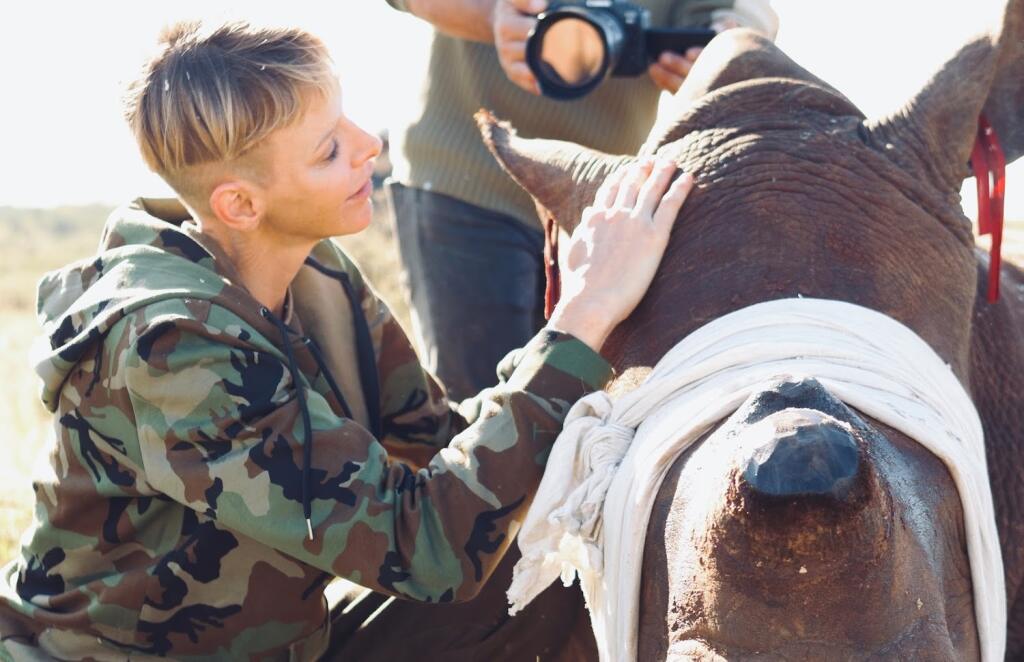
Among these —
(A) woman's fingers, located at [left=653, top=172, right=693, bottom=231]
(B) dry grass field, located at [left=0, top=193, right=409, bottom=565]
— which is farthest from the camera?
(B) dry grass field, located at [left=0, top=193, right=409, bottom=565]

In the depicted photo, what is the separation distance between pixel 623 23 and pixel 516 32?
0.94 ft

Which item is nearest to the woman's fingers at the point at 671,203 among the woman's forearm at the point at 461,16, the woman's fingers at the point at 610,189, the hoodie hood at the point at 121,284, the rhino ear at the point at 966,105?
the woman's fingers at the point at 610,189

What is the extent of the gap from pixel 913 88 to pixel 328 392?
1449mm

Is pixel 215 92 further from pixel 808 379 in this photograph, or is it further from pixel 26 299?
pixel 26 299

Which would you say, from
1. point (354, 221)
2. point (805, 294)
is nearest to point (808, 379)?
point (805, 294)

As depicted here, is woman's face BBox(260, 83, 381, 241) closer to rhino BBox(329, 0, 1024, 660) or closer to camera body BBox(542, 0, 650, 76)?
rhino BBox(329, 0, 1024, 660)

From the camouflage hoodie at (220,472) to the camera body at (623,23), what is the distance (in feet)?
3.27

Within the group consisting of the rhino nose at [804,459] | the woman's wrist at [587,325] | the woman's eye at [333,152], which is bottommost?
the rhino nose at [804,459]

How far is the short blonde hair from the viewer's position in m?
3.27

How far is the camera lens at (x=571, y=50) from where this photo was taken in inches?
148

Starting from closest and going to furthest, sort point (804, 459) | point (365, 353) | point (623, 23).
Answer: point (804, 459) → point (365, 353) → point (623, 23)

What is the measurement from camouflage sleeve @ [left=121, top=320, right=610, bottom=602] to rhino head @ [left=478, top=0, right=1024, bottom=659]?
0.21 meters

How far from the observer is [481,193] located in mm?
4758

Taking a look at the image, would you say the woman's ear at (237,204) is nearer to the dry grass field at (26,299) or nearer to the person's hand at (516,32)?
the dry grass field at (26,299)
